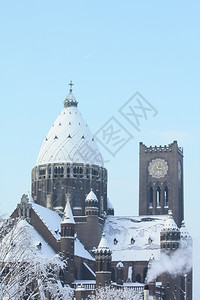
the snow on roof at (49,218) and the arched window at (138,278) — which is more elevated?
the snow on roof at (49,218)

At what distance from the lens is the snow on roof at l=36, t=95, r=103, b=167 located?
382ft

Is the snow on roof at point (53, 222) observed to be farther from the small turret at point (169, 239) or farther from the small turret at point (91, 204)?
the small turret at point (169, 239)

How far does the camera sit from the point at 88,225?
113688mm

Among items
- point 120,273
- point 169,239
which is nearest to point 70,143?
point 169,239

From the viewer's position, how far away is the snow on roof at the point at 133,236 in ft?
377

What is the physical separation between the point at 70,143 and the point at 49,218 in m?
14.8

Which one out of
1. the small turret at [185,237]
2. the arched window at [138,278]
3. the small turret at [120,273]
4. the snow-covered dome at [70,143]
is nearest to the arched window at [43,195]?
the snow-covered dome at [70,143]

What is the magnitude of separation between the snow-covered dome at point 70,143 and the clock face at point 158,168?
20854mm

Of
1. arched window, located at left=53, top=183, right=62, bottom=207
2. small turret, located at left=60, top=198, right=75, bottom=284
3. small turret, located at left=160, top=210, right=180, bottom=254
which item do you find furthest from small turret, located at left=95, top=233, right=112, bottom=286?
arched window, located at left=53, top=183, right=62, bottom=207

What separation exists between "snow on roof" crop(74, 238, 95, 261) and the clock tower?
82.9ft

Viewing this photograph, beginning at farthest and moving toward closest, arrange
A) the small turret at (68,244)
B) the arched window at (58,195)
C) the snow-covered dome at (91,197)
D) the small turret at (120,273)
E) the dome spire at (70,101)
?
the dome spire at (70,101) < the arched window at (58,195) < the snow-covered dome at (91,197) < the small turret at (120,273) < the small turret at (68,244)

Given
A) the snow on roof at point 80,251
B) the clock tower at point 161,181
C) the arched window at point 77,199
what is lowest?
the snow on roof at point 80,251

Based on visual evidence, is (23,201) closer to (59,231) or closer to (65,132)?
(59,231)

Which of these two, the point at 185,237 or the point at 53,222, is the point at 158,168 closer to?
the point at 185,237
